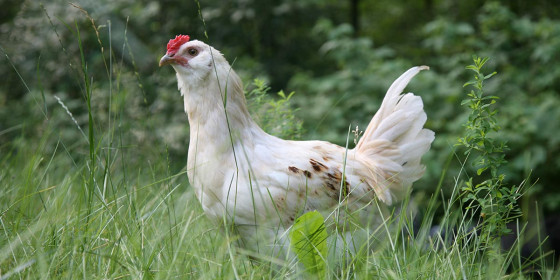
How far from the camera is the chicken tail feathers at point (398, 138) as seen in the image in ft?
11.0

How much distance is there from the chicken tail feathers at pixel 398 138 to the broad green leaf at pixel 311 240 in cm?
92

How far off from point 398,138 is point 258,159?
932 millimetres

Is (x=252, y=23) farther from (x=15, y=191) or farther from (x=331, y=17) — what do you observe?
(x=15, y=191)

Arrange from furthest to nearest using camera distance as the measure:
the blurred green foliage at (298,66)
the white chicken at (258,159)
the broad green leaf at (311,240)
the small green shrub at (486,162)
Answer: the blurred green foliage at (298,66), the white chicken at (258,159), the small green shrub at (486,162), the broad green leaf at (311,240)

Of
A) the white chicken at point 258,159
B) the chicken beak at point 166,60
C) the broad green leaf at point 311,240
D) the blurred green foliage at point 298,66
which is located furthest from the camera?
the blurred green foliage at point 298,66

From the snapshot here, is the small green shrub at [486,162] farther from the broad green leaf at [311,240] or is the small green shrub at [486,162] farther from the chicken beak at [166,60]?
the chicken beak at [166,60]

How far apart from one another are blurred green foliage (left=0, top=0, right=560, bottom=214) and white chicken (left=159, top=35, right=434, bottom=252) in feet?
9.12

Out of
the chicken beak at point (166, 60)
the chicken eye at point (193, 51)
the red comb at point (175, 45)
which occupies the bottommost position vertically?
the chicken beak at point (166, 60)

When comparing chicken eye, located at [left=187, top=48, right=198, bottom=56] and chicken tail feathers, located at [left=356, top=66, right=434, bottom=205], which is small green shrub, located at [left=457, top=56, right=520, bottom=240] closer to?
chicken tail feathers, located at [left=356, top=66, right=434, bottom=205]

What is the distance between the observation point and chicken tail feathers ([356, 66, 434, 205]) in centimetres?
336

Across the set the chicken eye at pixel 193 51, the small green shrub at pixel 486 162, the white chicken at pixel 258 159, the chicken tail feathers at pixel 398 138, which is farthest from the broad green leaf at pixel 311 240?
the chicken eye at pixel 193 51

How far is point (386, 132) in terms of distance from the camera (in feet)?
11.1

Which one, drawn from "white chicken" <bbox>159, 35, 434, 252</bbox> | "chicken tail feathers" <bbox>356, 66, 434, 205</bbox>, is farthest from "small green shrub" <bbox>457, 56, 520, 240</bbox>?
"chicken tail feathers" <bbox>356, 66, 434, 205</bbox>

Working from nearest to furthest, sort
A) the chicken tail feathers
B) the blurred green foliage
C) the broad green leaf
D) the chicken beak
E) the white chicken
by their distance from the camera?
the broad green leaf → the white chicken → the chicken beak → the chicken tail feathers → the blurred green foliage
